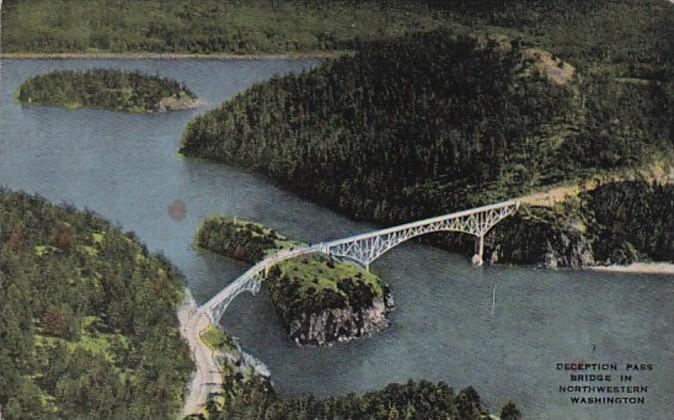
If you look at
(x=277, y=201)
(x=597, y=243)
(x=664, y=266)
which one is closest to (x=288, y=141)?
(x=277, y=201)

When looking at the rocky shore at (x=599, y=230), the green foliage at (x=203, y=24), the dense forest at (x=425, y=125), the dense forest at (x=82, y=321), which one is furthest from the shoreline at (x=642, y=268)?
the dense forest at (x=82, y=321)

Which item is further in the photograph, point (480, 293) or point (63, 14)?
point (480, 293)

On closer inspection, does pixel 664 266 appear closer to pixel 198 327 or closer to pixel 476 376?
pixel 476 376

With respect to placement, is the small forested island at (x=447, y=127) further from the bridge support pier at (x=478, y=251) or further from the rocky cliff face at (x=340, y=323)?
the rocky cliff face at (x=340, y=323)

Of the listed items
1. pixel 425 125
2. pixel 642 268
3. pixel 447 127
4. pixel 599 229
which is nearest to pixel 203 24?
pixel 425 125

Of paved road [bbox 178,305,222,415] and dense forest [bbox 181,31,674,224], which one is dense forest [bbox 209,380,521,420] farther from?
dense forest [bbox 181,31,674,224]

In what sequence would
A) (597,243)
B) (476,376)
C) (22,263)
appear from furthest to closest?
(597,243)
(476,376)
(22,263)

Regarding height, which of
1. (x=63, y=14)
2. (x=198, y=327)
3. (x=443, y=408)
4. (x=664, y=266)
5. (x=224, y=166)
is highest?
(x=63, y=14)

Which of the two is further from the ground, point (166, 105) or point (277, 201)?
point (166, 105)
